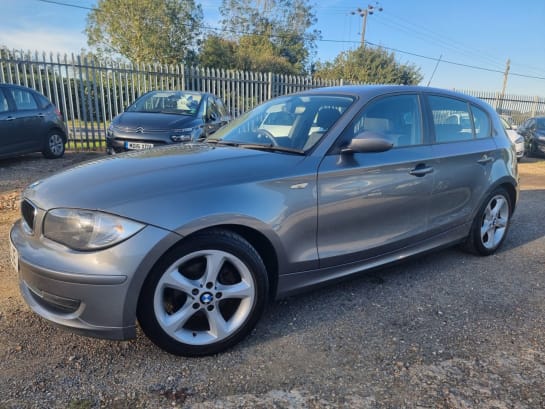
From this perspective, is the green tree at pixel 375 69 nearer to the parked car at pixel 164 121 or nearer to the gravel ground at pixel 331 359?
the parked car at pixel 164 121

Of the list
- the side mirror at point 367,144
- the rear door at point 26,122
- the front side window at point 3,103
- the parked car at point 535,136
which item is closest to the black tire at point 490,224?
the side mirror at point 367,144

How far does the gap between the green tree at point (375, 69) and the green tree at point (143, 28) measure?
46.8 feet

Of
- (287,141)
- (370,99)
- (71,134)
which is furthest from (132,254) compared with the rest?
(71,134)

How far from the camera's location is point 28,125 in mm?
8414

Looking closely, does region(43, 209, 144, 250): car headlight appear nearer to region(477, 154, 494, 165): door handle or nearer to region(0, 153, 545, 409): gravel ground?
region(0, 153, 545, 409): gravel ground

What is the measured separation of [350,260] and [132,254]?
5.04 feet

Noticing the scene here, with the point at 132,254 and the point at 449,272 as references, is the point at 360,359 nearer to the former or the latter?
the point at 132,254

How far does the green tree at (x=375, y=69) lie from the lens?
3591cm

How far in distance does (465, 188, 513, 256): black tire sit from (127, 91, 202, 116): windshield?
573cm

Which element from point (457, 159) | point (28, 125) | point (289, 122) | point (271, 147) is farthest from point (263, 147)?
point (28, 125)

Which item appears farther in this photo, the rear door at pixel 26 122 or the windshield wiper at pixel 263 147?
the rear door at pixel 26 122

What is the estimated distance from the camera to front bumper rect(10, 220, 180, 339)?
6.76 feet

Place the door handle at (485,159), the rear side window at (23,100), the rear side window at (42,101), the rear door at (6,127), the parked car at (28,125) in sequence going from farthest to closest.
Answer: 1. the rear side window at (42,101)
2. the rear side window at (23,100)
3. the parked car at (28,125)
4. the rear door at (6,127)
5. the door handle at (485,159)

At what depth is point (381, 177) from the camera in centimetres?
302
